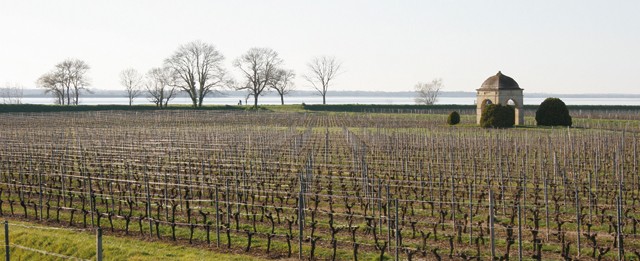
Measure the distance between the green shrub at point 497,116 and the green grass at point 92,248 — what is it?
39.1 meters

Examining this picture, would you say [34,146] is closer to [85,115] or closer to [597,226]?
[597,226]

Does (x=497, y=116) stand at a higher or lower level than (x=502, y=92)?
lower

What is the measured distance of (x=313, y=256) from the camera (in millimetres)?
13352

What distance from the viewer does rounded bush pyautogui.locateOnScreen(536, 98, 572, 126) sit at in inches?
2024

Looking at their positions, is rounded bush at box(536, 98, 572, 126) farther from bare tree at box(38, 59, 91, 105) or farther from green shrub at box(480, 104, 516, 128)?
bare tree at box(38, 59, 91, 105)

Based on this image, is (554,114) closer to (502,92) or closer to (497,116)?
(502,92)

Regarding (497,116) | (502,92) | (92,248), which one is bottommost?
(92,248)

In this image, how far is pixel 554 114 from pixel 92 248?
44232 mm

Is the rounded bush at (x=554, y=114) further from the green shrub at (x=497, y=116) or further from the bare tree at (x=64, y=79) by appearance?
the bare tree at (x=64, y=79)

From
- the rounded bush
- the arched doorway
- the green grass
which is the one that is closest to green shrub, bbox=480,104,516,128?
the arched doorway

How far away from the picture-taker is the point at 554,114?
51562mm

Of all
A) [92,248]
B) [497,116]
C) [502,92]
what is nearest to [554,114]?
[502,92]

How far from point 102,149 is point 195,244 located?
19.5 metres

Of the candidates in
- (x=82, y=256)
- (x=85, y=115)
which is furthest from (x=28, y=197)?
(x=85, y=115)
